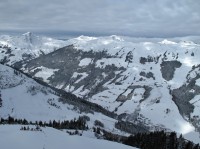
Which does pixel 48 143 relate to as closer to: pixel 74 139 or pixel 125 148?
pixel 74 139

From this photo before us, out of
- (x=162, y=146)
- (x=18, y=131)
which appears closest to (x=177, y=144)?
(x=162, y=146)

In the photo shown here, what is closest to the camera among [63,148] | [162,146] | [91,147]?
[63,148]

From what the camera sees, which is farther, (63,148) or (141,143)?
(141,143)

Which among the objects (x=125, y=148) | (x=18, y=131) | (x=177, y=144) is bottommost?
(x=177, y=144)

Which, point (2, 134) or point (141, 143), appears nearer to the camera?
point (2, 134)

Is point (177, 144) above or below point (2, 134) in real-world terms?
below

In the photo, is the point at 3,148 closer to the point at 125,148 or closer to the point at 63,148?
the point at 63,148

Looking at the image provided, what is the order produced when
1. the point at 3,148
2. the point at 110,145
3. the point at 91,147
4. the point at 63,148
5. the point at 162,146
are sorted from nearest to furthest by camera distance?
the point at 3,148
the point at 63,148
the point at 91,147
the point at 110,145
the point at 162,146

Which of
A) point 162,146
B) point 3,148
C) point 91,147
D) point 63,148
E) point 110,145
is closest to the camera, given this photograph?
point 3,148

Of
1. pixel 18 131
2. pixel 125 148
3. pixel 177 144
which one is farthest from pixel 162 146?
pixel 18 131
